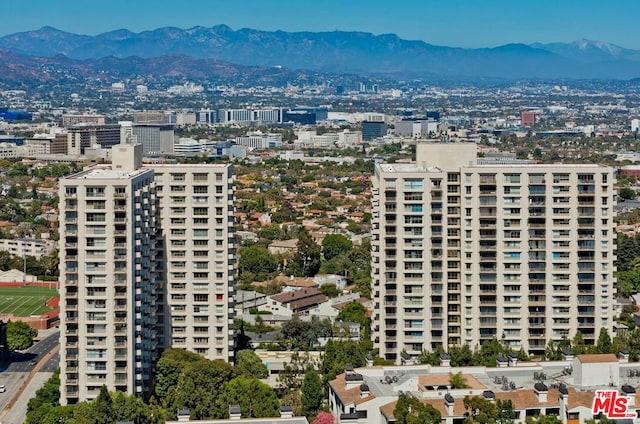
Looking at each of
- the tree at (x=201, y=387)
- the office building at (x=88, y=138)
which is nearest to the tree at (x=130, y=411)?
the tree at (x=201, y=387)

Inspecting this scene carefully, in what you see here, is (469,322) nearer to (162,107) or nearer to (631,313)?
(631,313)

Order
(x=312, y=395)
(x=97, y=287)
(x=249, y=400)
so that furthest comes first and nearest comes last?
(x=97, y=287) < (x=312, y=395) < (x=249, y=400)

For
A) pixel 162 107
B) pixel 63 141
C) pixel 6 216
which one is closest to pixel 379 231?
pixel 6 216

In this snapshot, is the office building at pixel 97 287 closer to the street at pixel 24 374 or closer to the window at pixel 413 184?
the street at pixel 24 374

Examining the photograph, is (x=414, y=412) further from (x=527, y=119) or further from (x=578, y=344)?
(x=527, y=119)

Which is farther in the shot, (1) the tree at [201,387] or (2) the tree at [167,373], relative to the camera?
(2) the tree at [167,373]

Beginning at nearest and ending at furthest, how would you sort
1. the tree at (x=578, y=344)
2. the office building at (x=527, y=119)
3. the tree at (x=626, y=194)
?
the tree at (x=578, y=344) < the tree at (x=626, y=194) < the office building at (x=527, y=119)

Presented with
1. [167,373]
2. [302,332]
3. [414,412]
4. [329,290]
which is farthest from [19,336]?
[414,412]
